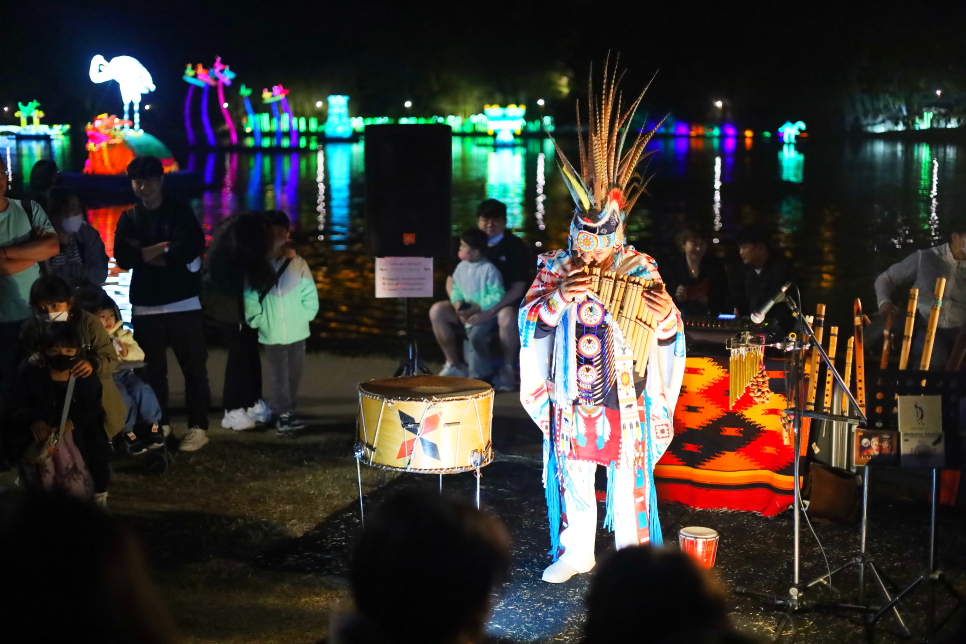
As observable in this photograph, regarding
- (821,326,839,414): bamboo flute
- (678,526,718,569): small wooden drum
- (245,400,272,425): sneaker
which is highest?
(821,326,839,414): bamboo flute

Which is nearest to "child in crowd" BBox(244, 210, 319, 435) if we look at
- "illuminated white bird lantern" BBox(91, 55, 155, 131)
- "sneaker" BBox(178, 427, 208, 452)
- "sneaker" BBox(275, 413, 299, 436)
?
"sneaker" BBox(275, 413, 299, 436)

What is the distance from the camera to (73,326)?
568 cm

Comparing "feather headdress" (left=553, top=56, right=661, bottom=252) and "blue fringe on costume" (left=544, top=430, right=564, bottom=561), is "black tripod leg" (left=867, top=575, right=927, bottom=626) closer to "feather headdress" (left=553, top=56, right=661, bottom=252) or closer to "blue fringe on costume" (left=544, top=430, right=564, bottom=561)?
"blue fringe on costume" (left=544, top=430, right=564, bottom=561)

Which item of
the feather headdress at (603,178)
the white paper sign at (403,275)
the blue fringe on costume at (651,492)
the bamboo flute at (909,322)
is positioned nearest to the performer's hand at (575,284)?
the feather headdress at (603,178)

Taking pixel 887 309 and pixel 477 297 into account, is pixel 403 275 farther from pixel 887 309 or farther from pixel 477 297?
pixel 887 309

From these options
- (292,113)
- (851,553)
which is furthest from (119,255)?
(292,113)

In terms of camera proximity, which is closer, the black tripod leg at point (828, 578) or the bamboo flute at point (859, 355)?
the black tripod leg at point (828, 578)

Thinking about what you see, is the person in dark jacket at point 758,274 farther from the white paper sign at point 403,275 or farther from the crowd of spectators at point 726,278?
the white paper sign at point 403,275

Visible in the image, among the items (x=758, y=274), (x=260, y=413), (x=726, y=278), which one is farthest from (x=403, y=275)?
(x=758, y=274)

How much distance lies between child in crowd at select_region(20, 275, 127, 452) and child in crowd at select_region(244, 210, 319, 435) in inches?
67.0

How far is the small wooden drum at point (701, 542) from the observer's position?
5234 millimetres

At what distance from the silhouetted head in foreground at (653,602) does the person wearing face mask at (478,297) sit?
695cm

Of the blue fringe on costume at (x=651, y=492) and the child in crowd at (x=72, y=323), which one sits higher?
the child in crowd at (x=72, y=323)

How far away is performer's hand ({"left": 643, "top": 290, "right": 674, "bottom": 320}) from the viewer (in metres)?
4.92
